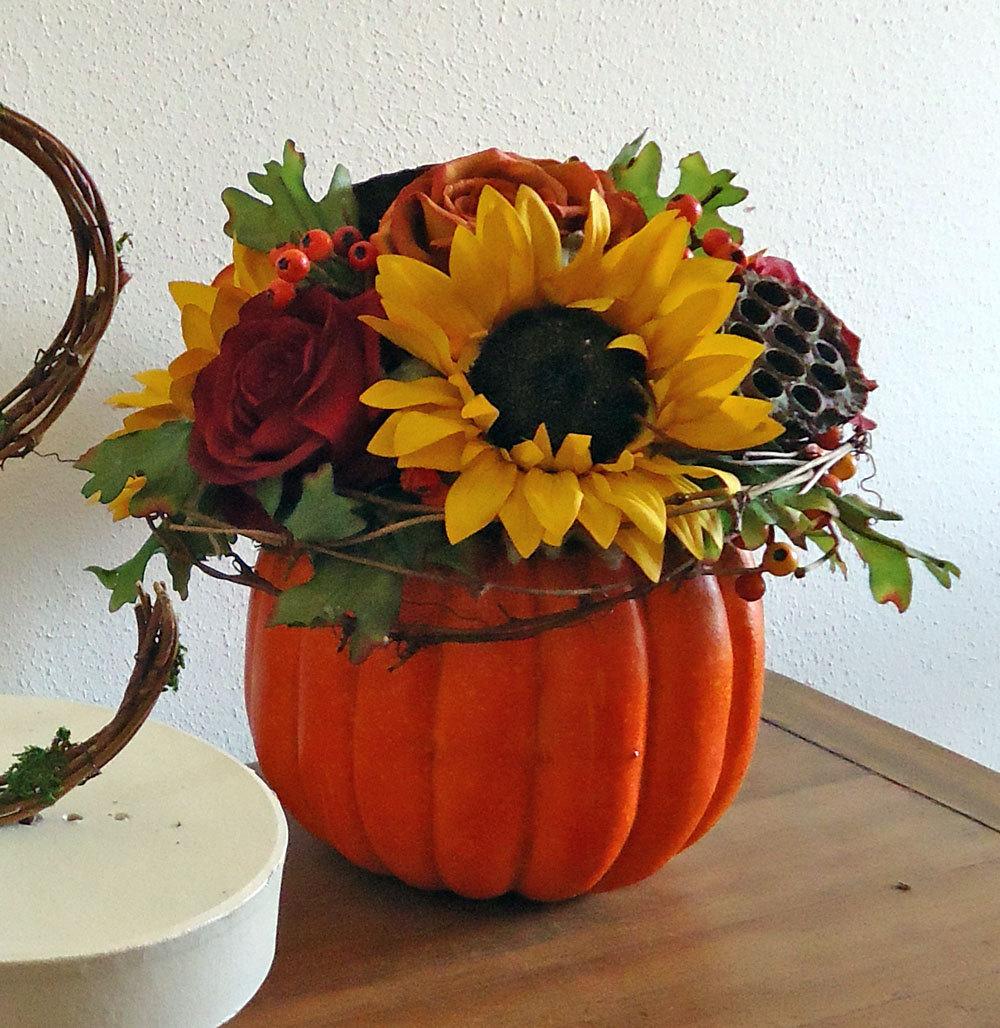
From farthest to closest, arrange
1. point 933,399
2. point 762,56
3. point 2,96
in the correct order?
point 933,399
point 762,56
point 2,96

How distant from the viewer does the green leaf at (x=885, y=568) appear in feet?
1.59

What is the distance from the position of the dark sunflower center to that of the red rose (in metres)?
0.05

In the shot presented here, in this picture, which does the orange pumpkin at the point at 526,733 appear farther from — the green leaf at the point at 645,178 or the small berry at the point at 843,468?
the green leaf at the point at 645,178

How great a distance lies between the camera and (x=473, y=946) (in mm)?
514

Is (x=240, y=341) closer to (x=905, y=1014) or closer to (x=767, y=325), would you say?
(x=767, y=325)

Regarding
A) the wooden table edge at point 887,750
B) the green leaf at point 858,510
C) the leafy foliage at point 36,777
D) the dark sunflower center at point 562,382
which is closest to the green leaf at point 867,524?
the green leaf at point 858,510

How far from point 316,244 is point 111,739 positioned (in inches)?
8.2

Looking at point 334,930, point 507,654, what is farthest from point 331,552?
point 334,930

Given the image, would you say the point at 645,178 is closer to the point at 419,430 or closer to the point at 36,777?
the point at 419,430

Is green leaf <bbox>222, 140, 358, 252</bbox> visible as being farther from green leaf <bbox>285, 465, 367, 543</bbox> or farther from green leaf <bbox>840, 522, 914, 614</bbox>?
green leaf <bbox>840, 522, 914, 614</bbox>

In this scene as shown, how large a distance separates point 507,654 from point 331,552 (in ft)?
0.28

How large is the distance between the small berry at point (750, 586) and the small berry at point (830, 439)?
0.06 metres

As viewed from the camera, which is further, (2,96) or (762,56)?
(762,56)

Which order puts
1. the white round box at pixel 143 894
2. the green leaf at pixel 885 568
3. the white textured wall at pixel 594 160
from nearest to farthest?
the white round box at pixel 143 894
the green leaf at pixel 885 568
the white textured wall at pixel 594 160
